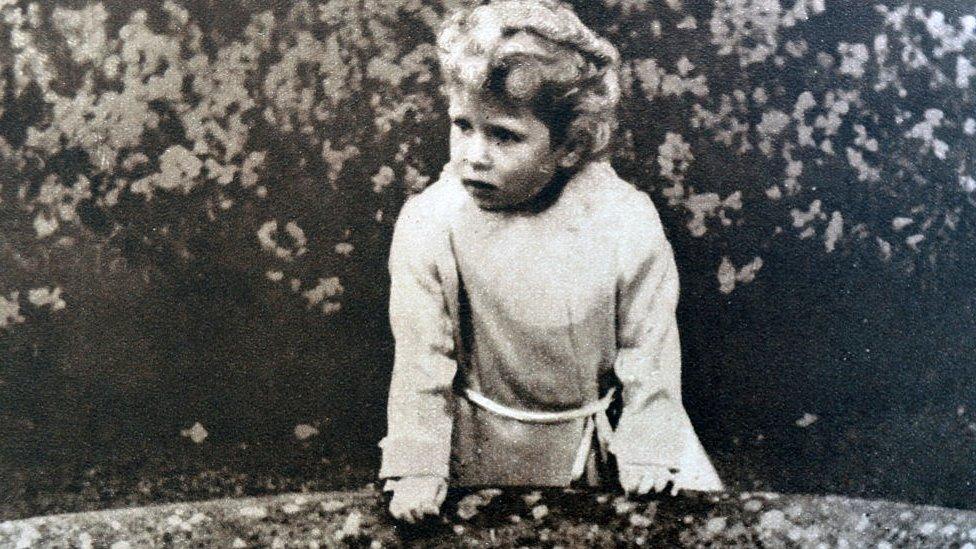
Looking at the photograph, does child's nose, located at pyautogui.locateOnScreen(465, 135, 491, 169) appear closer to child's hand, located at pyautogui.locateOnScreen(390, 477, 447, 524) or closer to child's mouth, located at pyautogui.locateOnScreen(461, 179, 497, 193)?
child's mouth, located at pyautogui.locateOnScreen(461, 179, 497, 193)

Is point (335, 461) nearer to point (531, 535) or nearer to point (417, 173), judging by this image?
point (531, 535)

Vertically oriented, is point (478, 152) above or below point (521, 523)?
above

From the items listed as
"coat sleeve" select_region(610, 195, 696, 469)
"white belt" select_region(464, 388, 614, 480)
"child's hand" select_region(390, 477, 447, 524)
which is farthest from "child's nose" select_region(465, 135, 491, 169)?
"child's hand" select_region(390, 477, 447, 524)

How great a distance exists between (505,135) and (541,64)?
0.14 metres

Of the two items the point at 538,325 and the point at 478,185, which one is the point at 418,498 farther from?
the point at 478,185

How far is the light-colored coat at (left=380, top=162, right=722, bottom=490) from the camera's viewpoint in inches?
73.9

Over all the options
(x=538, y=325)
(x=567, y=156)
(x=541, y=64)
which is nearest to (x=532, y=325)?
(x=538, y=325)

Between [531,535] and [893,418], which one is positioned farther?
[893,418]

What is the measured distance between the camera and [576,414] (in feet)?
6.29

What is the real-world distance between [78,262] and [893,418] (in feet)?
5.67

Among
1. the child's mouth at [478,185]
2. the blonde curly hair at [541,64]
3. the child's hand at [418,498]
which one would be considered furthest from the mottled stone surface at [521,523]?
the blonde curly hair at [541,64]

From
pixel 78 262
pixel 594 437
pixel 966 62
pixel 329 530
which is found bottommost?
pixel 329 530

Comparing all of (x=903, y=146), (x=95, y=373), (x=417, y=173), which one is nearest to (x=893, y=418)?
(x=903, y=146)

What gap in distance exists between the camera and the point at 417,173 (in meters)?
1.91
